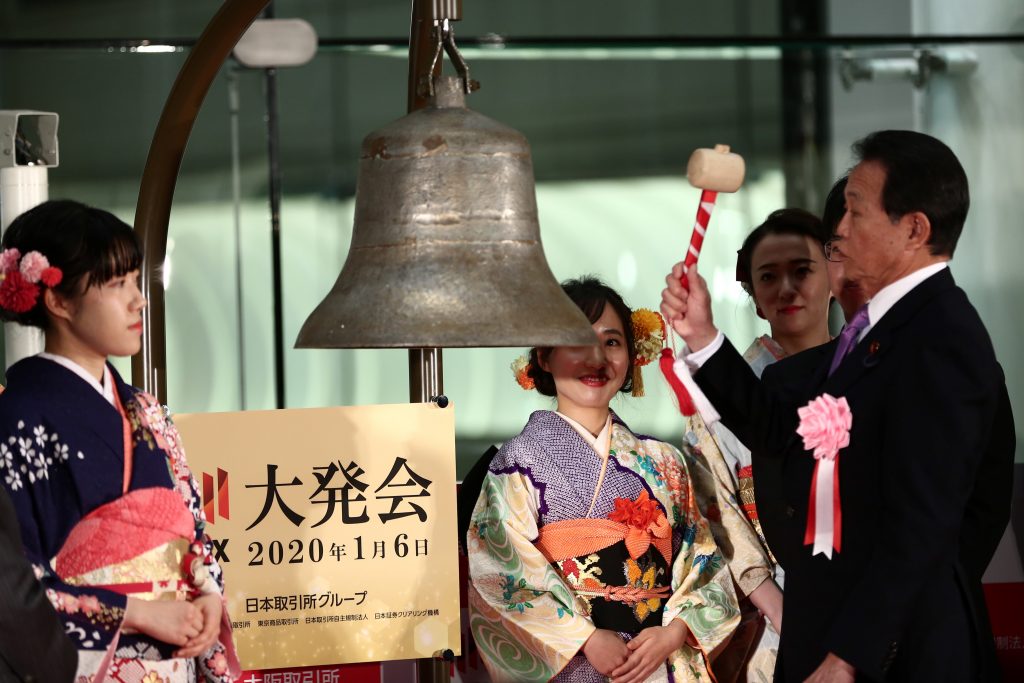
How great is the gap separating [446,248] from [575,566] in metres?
1.35

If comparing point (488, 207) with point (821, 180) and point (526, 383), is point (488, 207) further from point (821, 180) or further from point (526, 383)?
point (821, 180)

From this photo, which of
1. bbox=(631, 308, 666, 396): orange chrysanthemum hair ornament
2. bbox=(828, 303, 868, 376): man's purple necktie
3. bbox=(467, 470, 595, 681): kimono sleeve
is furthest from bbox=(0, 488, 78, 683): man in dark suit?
bbox=(631, 308, 666, 396): orange chrysanthemum hair ornament

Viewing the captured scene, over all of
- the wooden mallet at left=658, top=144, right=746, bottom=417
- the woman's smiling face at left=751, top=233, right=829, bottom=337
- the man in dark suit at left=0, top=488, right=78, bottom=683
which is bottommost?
the man in dark suit at left=0, top=488, right=78, bottom=683

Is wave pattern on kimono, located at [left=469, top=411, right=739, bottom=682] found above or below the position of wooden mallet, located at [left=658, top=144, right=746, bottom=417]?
below

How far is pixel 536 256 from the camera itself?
6.73ft

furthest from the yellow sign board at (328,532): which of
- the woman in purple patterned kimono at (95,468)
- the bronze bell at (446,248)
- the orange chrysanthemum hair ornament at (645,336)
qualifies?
the bronze bell at (446,248)

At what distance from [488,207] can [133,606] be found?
92cm

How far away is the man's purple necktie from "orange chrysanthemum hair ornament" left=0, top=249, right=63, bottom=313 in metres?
1.33

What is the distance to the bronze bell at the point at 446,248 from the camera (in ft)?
6.34

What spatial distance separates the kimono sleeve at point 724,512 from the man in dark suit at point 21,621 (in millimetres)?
1671

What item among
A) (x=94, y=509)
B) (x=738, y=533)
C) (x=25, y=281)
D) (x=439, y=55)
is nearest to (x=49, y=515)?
(x=94, y=509)

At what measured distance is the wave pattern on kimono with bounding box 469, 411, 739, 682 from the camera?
10.2ft

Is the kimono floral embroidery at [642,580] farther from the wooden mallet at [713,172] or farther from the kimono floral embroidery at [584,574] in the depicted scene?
the wooden mallet at [713,172]

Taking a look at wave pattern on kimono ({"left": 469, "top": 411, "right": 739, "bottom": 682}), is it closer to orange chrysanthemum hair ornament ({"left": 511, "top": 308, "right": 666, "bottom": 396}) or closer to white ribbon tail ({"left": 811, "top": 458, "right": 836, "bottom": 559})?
orange chrysanthemum hair ornament ({"left": 511, "top": 308, "right": 666, "bottom": 396})
